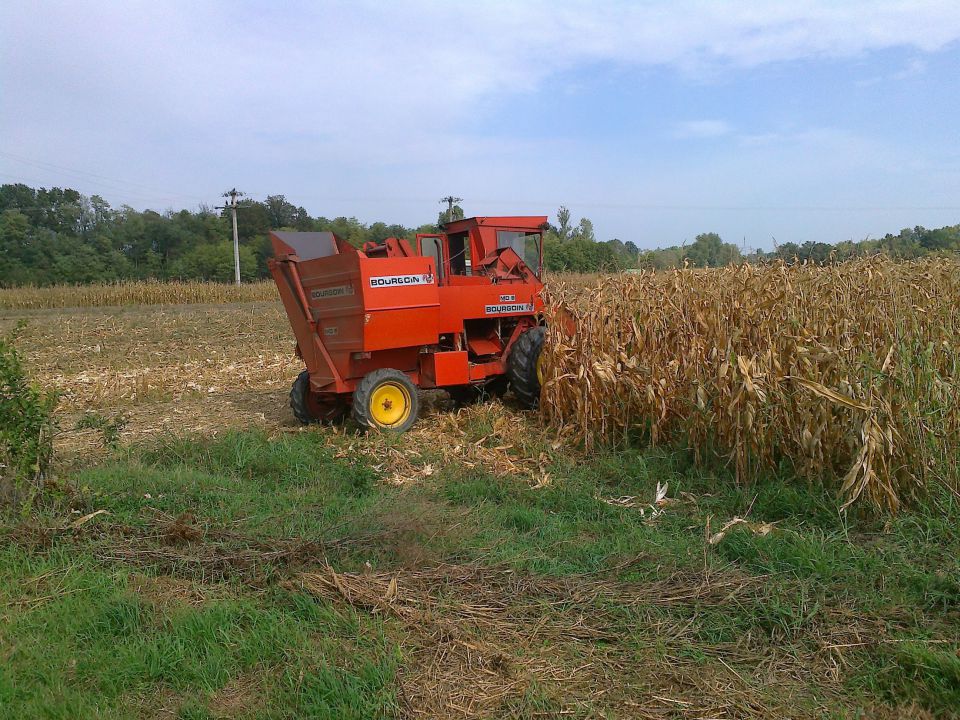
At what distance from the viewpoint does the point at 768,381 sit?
5152 millimetres

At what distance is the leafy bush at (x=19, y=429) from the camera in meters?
4.43

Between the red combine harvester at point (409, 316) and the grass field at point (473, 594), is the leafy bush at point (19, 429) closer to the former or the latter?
the grass field at point (473, 594)

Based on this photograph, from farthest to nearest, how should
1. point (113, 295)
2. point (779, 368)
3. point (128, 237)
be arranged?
point (128, 237) < point (113, 295) < point (779, 368)

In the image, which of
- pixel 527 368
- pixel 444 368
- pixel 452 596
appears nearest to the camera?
pixel 452 596

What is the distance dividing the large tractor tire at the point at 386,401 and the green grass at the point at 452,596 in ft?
5.45

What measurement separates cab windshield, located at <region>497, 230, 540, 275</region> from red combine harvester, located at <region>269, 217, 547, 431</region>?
14 mm

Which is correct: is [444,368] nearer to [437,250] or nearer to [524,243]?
[437,250]

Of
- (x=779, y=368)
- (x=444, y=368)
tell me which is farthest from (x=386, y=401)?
(x=779, y=368)

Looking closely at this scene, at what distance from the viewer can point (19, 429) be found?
4469 millimetres

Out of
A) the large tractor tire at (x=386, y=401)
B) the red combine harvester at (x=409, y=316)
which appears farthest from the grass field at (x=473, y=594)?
the red combine harvester at (x=409, y=316)

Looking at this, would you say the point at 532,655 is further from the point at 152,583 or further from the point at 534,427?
the point at 534,427

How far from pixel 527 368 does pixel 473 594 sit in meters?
4.48

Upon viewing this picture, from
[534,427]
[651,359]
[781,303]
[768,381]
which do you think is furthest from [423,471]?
[781,303]

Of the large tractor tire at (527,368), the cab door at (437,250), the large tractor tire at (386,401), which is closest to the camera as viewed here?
the large tractor tire at (386,401)
